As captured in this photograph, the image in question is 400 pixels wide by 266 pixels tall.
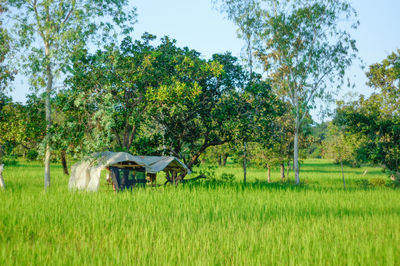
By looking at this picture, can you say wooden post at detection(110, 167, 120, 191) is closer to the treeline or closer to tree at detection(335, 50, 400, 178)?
the treeline

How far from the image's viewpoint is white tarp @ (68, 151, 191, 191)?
13688 mm

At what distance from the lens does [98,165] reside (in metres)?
13.8

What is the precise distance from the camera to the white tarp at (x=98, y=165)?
1369 centimetres

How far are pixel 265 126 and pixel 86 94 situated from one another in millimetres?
9063

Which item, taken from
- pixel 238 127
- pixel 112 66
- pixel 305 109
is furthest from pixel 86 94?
pixel 305 109

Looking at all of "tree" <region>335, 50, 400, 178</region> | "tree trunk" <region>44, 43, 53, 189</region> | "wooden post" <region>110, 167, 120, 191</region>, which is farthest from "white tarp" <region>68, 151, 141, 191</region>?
"tree" <region>335, 50, 400, 178</region>

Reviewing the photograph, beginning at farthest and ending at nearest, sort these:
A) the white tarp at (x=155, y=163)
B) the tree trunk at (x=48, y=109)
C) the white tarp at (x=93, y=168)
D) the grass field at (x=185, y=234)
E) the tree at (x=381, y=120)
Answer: the tree at (x=381, y=120)
the tree trunk at (x=48, y=109)
the white tarp at (x=155, y=163)
the white tarp at (x=93, y=168)
the grass field at (x=185, y=234)

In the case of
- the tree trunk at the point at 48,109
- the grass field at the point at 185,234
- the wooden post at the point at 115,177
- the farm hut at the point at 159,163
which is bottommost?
the grass field at the point at 185,234

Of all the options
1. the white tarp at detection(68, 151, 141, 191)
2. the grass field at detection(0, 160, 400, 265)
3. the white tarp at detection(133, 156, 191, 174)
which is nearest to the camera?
the grass field at detection(0, 160, 400, 265)

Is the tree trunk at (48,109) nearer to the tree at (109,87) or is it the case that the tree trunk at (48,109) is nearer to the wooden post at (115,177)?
the tree at (109,87)

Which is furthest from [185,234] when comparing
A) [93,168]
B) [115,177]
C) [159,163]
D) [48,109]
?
[48,109]

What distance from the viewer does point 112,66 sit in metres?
15.2

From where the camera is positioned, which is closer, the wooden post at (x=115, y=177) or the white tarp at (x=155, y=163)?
the wooden post at (x=115, y=177)

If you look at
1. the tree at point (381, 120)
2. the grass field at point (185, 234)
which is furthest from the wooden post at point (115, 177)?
the tree at point (381, 120)
